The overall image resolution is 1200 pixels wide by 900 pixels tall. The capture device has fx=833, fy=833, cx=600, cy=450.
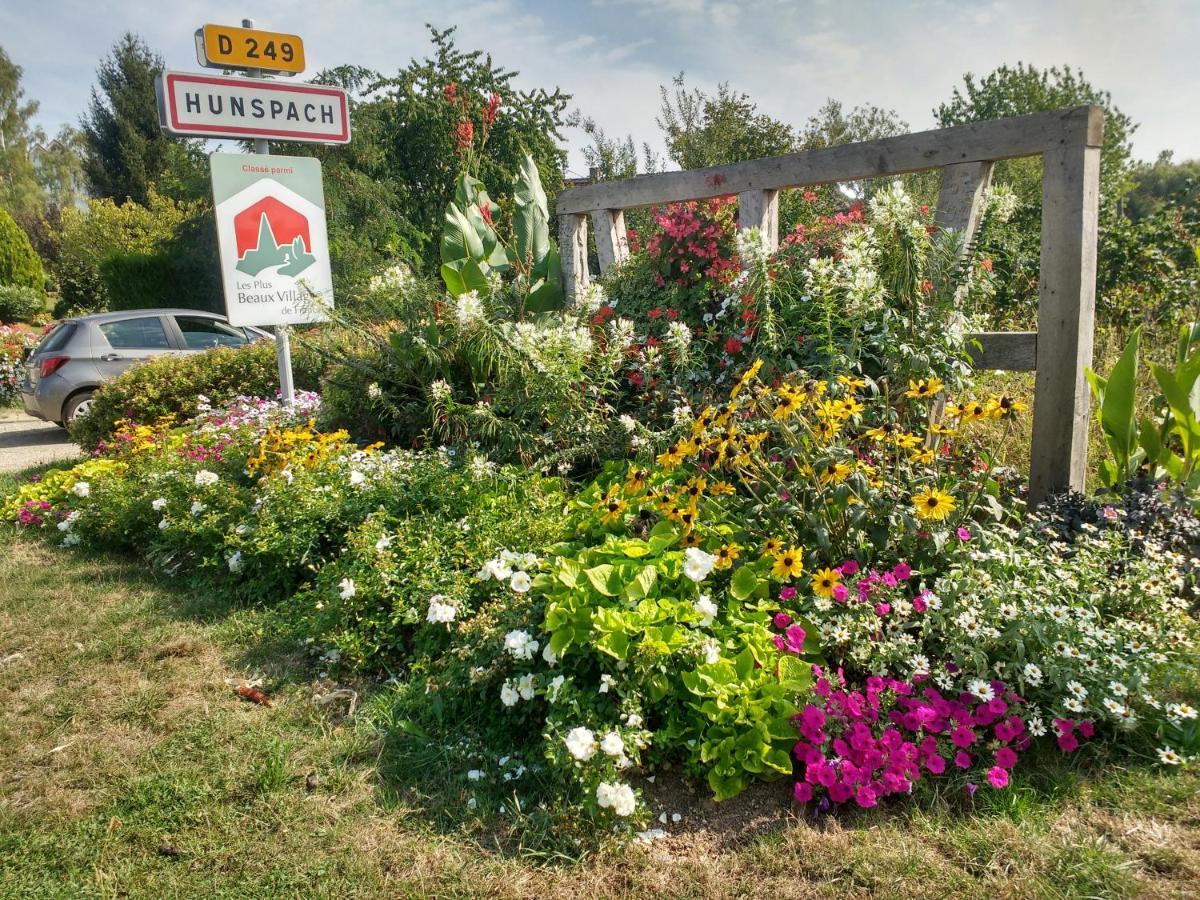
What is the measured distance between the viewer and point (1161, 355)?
21.5 feet

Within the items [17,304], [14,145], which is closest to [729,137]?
[17,304]

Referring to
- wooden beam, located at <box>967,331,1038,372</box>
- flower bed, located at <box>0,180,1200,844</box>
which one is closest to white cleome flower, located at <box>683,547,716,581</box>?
flower bed, located at <box>0,180,1200,844</box>

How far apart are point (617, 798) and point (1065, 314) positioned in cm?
315

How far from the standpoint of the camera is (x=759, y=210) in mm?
5090

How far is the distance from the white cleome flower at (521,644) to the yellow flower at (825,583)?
0.94m

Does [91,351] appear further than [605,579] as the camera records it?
Yes

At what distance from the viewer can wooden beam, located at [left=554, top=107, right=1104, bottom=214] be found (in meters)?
3.84

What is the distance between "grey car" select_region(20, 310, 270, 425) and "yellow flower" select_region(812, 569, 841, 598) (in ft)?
29.2

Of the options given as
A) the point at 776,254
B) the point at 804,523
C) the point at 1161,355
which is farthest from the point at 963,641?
the point at 1161,355

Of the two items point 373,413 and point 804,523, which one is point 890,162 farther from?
point 373,413

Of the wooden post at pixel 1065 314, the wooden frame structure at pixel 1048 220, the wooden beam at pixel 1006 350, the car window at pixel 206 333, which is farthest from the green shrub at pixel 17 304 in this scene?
the wooden post at pixel 1065 314

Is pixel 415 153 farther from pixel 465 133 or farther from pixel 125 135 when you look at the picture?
pixel 125 135

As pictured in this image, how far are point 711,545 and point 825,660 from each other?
0.61 meters

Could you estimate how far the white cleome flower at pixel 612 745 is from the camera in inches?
90.0
